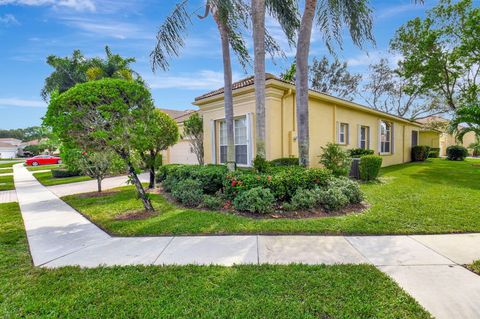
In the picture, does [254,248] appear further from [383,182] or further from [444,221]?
[383,182]

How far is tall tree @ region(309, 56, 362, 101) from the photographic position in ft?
92.4

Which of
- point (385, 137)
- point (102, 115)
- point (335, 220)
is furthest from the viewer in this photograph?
point (385, 137)

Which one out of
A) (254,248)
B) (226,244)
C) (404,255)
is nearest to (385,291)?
(404,255)

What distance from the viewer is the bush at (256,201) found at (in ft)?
18.1

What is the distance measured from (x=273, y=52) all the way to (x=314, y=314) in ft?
28.3

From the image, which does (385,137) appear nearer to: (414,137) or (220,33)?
(414,137)

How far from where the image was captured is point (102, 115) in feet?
18.0

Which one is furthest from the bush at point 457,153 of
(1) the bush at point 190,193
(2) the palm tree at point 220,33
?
(1) the bush at point 190,193

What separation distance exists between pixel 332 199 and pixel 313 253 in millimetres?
2420

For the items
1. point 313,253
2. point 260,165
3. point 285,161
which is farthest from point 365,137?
point 313,253

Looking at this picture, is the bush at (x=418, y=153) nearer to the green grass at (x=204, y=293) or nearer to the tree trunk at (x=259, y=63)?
the tree trunk at (x=259, y=63)

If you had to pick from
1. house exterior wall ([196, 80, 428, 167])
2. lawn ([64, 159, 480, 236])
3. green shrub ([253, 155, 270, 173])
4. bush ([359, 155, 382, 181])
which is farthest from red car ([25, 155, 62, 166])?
bush ([359, 155, 382, 181])

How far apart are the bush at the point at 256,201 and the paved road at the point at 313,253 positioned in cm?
124

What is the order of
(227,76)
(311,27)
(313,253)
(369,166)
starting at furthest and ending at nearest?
1. (369,166)
2. (227,76)
3. (311,27)
4. (313,253)
